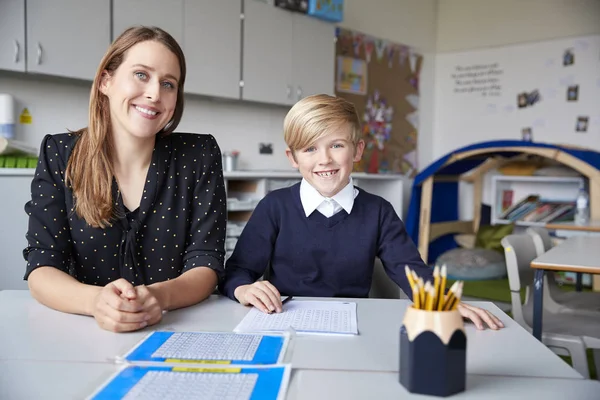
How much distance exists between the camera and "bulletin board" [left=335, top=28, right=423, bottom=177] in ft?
16.1

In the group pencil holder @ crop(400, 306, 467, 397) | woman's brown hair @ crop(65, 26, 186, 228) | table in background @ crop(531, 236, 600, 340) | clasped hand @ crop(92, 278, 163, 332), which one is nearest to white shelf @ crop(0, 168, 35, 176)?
woman's brown hair @ crop(65, 26, 186, 228)

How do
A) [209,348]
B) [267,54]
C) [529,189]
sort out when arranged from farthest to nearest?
1. [529,189]
2. [267,54]
3. [209,348]

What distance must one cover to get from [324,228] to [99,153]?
1.97 ft

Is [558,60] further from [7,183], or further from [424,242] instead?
[7,183]

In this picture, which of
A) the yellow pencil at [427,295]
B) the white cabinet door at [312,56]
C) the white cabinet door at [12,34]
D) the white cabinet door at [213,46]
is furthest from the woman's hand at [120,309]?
the white cabinet door at [312,56]

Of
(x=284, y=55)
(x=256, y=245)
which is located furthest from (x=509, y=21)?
(x=256, y=245)

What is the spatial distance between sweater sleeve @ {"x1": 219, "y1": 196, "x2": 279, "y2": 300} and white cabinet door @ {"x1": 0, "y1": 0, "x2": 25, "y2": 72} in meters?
1.90

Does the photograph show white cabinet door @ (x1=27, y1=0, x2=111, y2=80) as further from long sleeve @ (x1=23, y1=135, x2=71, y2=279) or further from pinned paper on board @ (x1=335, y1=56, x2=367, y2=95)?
pinned paper on board @ (x1=335, y1=56, x2=367, y2=95)

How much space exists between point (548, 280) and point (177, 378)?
2.03m

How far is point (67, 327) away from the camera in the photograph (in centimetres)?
96

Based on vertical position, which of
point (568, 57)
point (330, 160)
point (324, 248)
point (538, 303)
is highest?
point (568, 57)

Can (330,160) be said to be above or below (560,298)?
above

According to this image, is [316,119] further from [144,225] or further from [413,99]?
[413,99]

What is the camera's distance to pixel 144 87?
1.25 m
